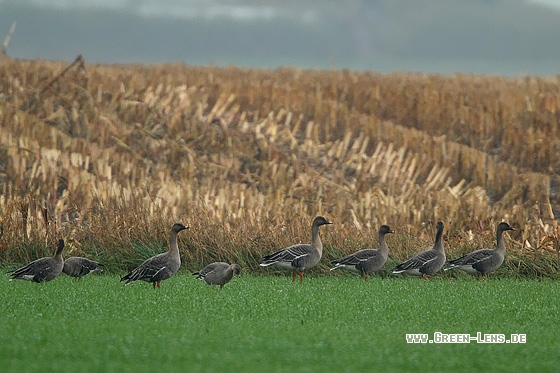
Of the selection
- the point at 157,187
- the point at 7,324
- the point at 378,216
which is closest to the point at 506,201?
the point at 378,216

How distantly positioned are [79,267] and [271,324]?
17.9ft

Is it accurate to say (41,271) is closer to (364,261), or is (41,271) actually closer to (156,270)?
(156,270)

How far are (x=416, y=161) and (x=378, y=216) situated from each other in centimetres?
611

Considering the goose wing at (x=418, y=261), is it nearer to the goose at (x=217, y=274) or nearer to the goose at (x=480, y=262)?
the goose at (x=480, y=262)

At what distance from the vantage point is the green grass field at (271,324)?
7949 millimetres

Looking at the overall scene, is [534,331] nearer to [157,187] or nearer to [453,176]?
[157,187]

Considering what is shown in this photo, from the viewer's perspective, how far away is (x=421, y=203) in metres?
19.8

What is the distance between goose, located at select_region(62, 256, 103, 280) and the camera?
14.4 metres

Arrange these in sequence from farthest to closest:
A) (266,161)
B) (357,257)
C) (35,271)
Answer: (266,161) → (357,257) → (35,271)

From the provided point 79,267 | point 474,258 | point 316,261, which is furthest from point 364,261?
point 79,267

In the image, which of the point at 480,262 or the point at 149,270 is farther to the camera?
the point at 480,262

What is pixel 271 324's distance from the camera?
10.1m

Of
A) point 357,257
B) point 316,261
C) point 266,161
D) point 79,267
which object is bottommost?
point 79,267

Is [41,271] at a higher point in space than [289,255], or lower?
lower
